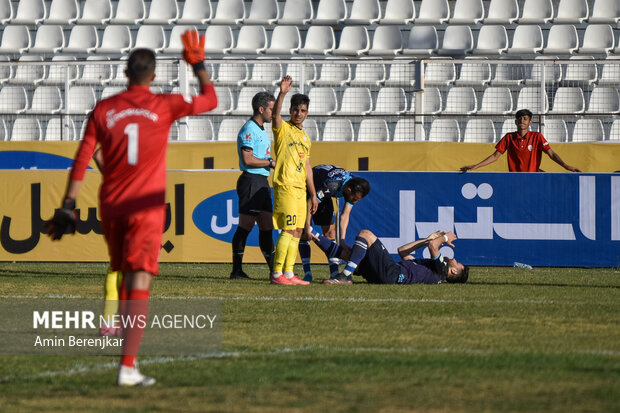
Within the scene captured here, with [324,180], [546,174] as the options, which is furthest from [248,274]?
[546,174]

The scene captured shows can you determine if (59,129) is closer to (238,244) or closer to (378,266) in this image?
(238,244)

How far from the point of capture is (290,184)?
413 inches

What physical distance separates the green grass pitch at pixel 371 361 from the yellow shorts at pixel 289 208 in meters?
1.00

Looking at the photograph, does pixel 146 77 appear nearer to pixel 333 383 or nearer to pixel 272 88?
pixel 333 383

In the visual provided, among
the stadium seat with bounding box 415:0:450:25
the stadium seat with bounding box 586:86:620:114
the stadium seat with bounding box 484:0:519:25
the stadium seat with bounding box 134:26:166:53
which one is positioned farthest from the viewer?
the stadium seat with bounding box 134:26:166:53

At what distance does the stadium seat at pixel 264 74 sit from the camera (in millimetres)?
18531

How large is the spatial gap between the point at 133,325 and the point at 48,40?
17593mm

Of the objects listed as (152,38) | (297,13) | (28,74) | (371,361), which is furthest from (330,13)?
(371,361)

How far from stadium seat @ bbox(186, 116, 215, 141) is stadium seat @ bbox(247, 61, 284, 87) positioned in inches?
59.2

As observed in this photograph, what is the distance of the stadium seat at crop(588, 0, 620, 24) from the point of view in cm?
2030

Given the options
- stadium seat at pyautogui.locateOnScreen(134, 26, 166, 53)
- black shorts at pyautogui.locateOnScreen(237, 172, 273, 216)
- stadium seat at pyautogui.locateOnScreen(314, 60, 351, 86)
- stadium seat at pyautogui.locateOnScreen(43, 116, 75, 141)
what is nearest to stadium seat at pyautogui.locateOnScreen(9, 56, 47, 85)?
stadium seat at pyautogui.locateOnScreen(134, 26, 166, 53)

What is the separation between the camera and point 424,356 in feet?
19.3

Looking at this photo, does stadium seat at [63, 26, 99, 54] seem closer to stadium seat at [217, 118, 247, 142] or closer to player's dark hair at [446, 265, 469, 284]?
stadium seat at [217, 118, 247, 142]

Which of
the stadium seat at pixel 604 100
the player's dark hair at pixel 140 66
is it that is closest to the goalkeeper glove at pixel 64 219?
the player's dark hair at pixel 140 66
